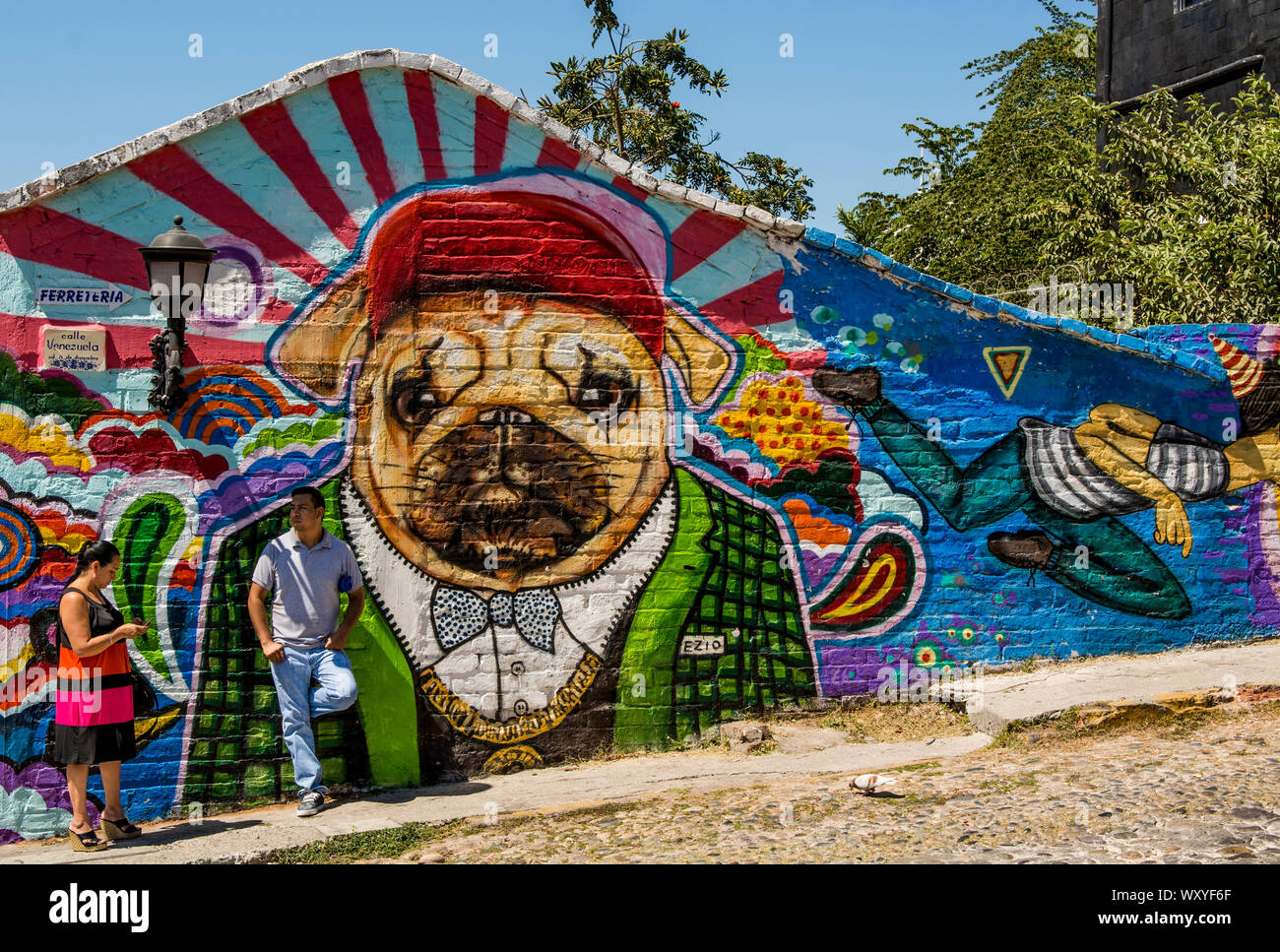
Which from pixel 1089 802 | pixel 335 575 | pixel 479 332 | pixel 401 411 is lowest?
pixel 1089 802

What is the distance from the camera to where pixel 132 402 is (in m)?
6.00

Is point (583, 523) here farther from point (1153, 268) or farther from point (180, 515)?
point (1153, 268)

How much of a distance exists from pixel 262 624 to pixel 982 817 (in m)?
3.86

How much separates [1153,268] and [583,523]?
653 cm

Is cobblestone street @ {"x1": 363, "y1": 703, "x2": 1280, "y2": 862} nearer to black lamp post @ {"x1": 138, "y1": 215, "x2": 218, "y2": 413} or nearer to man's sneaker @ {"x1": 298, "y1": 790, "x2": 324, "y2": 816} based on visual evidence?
man's sneaker @ {"x1": 298, "y1": 790, "x2": 324, "y2": 816}

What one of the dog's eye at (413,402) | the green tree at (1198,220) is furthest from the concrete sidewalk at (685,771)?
the green tree at (1198,220)

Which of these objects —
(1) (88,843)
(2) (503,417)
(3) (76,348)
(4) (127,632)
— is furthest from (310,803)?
(3) (76,348)

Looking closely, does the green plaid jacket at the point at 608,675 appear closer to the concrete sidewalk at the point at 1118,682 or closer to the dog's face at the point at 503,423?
the dog's face at the point at 503,423

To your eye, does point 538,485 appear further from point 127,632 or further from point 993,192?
point 993,192

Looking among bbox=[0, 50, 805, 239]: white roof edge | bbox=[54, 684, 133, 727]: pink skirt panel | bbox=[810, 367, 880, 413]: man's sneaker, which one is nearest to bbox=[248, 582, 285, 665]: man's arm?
bbox=[54, 684, 133, 727]: pink skirt panel

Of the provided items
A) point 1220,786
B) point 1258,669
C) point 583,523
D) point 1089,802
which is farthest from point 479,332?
point 1258,669

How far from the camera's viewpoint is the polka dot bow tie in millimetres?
6328

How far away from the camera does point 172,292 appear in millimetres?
5797

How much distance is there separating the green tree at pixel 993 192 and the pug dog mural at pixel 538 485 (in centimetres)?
826
